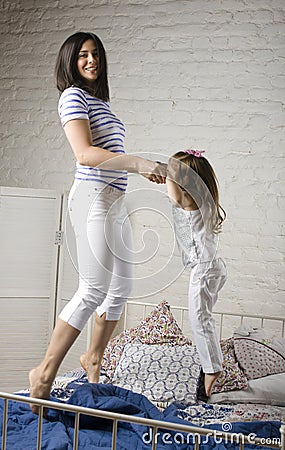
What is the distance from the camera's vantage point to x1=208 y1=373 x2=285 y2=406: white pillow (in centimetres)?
272

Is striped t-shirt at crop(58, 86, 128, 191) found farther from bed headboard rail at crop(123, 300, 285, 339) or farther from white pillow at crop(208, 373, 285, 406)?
bed headboard rail at crop(123, 300, 285, 339)

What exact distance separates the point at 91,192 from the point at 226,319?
1.64 metres

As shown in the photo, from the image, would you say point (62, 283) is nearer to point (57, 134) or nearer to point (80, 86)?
point (57, 134)

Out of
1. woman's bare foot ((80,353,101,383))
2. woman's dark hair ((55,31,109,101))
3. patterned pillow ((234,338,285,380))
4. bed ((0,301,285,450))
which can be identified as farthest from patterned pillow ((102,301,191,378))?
woman's dark hair ((55,31,109,101))

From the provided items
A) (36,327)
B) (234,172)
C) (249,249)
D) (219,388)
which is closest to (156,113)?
(234,172)

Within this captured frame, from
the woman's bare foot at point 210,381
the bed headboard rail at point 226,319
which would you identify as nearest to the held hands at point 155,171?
the woman's bare foot at point 210,381

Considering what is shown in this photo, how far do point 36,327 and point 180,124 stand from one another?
1.33 meters

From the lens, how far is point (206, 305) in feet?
8.29

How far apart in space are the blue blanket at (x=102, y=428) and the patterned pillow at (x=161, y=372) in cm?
27

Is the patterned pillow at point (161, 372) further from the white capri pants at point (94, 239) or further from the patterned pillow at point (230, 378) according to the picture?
the white capri pants at point (94, 239)

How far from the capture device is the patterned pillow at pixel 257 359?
2908 mm

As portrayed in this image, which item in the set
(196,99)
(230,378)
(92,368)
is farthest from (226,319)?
(92,368)

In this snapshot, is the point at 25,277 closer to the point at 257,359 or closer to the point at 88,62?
the point at 257,359

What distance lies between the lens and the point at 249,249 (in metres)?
3.69
